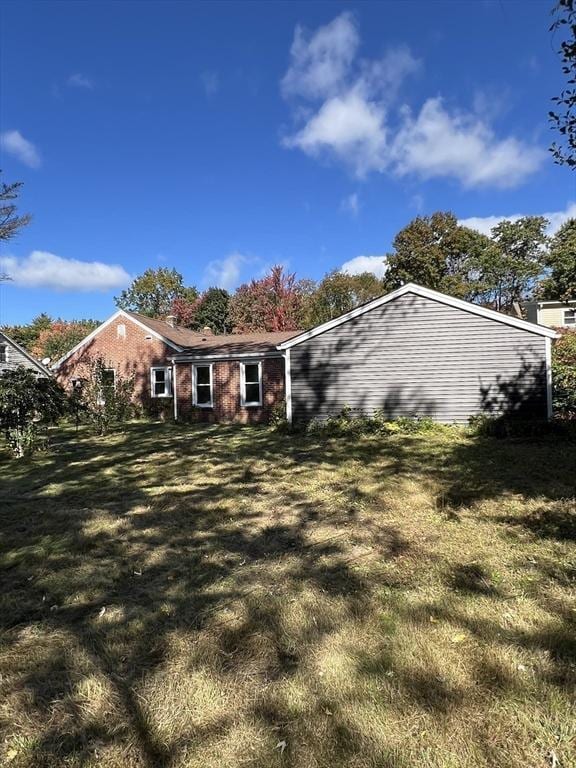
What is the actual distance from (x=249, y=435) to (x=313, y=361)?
3173mm

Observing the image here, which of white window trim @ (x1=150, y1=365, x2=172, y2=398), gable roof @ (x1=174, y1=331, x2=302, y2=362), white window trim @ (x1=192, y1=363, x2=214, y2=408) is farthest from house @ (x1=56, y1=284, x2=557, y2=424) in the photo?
white window trim @ (x1=150, y1=365, x2=172, y2=398)

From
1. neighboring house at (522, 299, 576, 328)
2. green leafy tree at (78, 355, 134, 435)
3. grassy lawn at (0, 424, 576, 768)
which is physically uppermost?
neighboring house at (522, 299, 576, 328)

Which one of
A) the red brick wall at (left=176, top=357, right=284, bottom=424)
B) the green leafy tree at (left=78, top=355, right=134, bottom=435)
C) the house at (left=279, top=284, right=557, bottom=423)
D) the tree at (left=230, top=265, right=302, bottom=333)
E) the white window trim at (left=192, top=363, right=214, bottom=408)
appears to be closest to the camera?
the house at (left=279, top=284, right=557, bottom=423)

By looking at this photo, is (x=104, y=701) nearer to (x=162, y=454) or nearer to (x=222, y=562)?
(x=222, y=562)

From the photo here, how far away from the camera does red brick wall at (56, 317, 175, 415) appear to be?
20.5 meters

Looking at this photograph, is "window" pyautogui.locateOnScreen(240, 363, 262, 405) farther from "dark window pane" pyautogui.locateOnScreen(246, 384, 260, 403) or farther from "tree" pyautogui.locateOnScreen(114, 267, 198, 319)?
"tree" pyautogui.locateOnScreen(114, 267, 198, 319)

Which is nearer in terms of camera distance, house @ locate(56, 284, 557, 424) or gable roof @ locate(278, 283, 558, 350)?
gable roof @ locate(278, 283, 558, 350)

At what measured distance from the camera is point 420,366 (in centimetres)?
1388

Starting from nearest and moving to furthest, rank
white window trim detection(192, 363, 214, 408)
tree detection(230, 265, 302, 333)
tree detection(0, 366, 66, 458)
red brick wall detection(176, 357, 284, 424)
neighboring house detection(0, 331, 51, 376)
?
tree detection(0, 366, 66, 458), red brick wall detection(176, 357, 284, 424), white window trim detection(192, 363, 214, 408), neighboring house detection(0, 331, 51, 376), tree detection(230, 265, 302, 333)

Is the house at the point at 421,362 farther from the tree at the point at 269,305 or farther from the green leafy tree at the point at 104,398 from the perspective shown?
the tree at the point at 269,305

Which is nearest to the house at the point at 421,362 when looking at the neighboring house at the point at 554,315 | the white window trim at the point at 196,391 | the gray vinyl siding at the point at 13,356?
the white window trim at the point at 196,391

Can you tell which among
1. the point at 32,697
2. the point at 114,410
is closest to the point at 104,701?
the point at 32,697

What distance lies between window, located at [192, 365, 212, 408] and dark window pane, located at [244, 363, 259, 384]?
160cm

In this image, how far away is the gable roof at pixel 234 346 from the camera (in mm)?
17875
